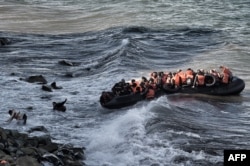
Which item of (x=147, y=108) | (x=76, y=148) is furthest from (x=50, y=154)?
(x=147, y=108)

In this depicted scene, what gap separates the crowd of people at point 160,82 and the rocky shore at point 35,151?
454cm

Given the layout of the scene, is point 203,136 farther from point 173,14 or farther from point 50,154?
point 173,14

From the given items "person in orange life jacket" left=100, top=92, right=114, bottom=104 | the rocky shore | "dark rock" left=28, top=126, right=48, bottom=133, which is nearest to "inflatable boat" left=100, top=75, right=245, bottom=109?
"person in orange life jacket" left=100, top=92, right=114, bottom=104

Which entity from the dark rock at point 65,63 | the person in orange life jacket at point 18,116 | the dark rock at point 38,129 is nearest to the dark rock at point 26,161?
the dark rock at point 38,129

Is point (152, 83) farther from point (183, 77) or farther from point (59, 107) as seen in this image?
point (59, 107)

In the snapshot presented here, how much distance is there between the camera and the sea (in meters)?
13.6

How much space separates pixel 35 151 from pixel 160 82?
7293 mm

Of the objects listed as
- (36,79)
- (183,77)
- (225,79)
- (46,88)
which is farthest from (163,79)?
(36,79)

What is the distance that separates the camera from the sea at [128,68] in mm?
13625

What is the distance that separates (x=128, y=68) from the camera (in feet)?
73.8

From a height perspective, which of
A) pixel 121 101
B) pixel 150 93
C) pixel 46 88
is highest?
pixel 150 93

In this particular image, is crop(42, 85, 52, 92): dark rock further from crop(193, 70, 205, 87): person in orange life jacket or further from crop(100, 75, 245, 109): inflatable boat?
crop(193, 70, 205, 87): person in orange life jacket

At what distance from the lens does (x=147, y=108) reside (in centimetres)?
1645

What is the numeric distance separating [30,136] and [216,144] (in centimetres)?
468
